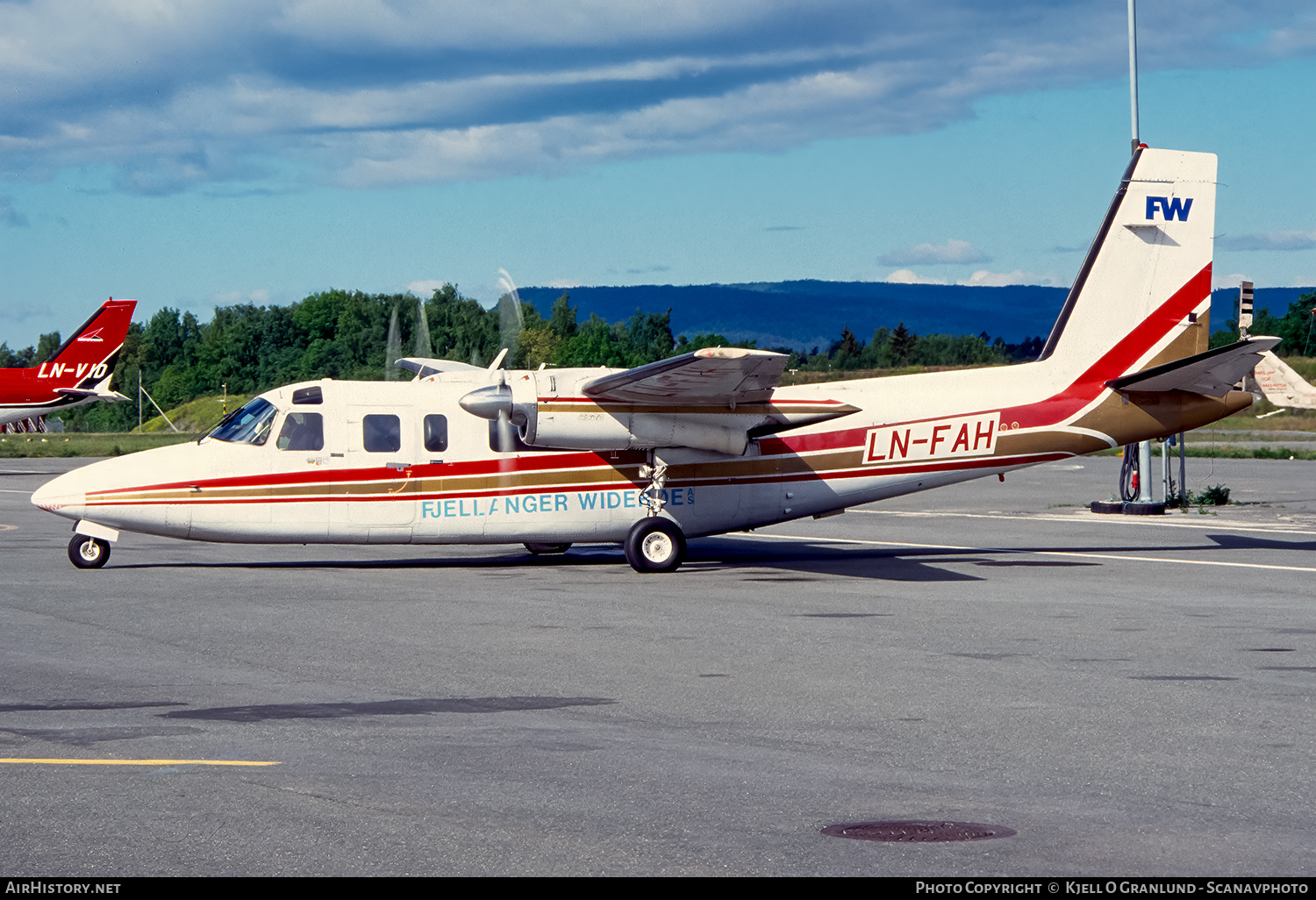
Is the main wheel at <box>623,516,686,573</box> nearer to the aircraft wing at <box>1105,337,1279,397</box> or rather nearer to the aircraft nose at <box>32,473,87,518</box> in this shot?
the aircraft wing at <box>1105,337,1279,397</box>

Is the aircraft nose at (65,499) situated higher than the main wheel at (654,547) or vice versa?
the aircraft nose at (65,499)

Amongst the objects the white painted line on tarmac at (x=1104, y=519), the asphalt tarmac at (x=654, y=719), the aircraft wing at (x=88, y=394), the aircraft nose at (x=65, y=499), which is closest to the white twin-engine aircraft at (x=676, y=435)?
the aircraft nose at (x=65, y=499)

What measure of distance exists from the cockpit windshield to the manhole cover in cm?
1371

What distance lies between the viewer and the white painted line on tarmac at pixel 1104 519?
79.3 feet

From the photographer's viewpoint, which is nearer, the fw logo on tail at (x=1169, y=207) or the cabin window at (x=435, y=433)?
the cabin window at (x=435, y=433)

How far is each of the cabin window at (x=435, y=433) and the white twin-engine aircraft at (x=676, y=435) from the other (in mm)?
33

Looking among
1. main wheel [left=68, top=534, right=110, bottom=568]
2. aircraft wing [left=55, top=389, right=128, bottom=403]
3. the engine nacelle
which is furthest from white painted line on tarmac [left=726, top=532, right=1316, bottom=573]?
aircraft wing [left=55, top=389, right=128, bottom=403]

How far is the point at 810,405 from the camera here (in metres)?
18.7

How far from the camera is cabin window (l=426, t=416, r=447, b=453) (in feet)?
60.3

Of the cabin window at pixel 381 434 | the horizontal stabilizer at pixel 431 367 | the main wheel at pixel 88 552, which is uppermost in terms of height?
the horizontal stabilizer at pixel 431 367

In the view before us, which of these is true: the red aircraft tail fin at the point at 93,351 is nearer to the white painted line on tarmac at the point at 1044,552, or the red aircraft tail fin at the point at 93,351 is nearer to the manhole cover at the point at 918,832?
the white painted line on tarmac at the point at 1044,552

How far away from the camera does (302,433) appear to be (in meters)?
18.0
